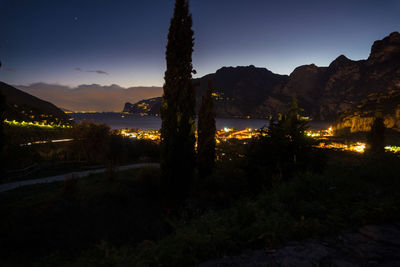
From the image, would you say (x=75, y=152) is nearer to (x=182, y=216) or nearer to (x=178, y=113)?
(x=178, y=113)

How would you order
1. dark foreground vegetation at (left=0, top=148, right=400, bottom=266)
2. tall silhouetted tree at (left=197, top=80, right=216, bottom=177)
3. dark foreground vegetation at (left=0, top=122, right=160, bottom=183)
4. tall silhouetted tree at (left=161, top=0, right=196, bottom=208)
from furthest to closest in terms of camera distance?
tall silhouetted tree at (left=197, top=80, right=216, bottom=177) < dark foreground vegetation at (left=0, top=122, right=160, bottom=183) < tall silhouetted tree at (left=161, top=0, right=196, bottom=208) < dark foreground vegetation at (left=0, top=148, right=400, bottom=266)

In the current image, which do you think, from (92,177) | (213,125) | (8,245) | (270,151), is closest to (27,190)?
(92,177)

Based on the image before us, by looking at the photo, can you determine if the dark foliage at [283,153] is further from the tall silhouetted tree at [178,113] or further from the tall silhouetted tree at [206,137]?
the tall silhouetted tree at [206,137]

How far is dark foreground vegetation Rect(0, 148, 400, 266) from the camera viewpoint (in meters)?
2.95

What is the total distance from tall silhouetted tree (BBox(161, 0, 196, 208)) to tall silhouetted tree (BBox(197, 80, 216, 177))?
5.64 meters

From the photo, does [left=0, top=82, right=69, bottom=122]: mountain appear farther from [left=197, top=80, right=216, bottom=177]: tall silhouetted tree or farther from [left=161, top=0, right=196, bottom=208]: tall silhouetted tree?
[left=161, top=0, right=196, bottom=208]: tall silhouetted tree

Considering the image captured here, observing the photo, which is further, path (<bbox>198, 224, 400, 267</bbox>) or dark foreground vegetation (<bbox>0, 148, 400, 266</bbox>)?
dark foreground vegetation (<bbox>0, 148, 400, 266</bbox>)

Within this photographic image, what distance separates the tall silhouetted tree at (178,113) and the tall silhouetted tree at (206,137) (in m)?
5.64

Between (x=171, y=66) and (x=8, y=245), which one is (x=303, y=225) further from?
(x=171, y=66)

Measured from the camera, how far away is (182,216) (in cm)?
492

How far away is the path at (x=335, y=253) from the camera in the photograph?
228cm

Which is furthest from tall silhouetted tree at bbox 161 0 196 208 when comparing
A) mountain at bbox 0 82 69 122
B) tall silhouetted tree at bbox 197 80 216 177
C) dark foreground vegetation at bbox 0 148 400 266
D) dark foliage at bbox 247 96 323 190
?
mountain at bbox 0 82 69 122

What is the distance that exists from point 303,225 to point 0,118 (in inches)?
505

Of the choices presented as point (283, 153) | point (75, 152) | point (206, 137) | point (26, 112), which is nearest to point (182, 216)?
point (283, 153)
